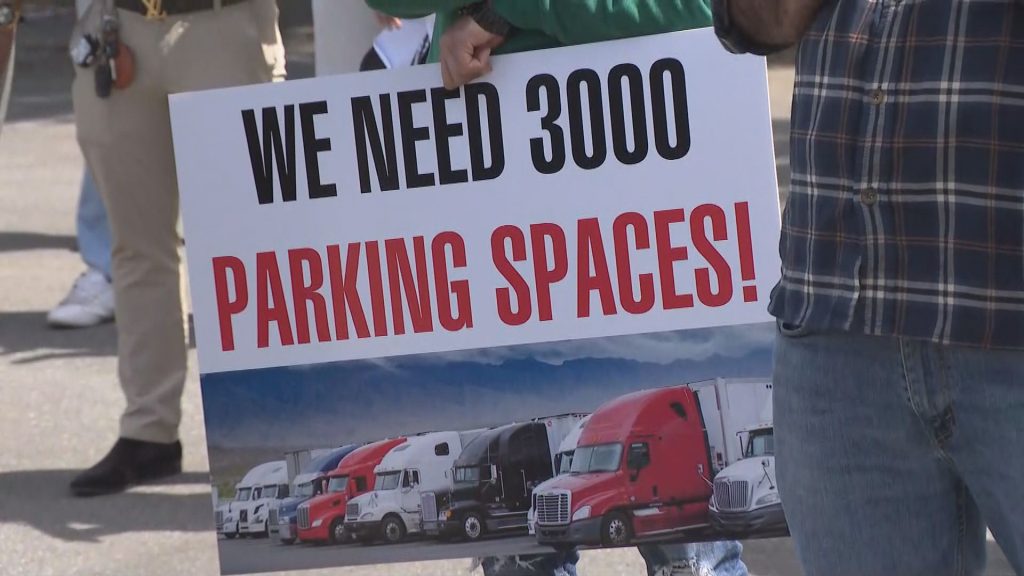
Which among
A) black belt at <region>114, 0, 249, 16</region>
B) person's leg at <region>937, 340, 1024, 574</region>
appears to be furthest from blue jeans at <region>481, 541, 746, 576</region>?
black belt at <region>114, 0, 249, 16</region>

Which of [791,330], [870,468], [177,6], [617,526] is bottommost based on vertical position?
[617,526]

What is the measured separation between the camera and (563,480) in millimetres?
2686

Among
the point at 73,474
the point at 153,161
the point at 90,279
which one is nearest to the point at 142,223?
the point at 153,161

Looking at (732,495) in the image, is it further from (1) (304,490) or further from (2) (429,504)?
(1) (304,490)

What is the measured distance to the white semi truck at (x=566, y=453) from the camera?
2686 mm

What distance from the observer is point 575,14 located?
2594 mm

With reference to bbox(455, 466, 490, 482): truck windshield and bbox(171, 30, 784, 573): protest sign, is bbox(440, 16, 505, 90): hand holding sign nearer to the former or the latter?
bbox(171, 30, 784, 573): protest sign

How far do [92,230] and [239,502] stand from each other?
4186mm

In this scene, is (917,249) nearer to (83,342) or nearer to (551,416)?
(551,416)

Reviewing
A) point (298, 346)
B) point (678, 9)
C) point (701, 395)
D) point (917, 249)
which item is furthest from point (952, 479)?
point (298, 346)

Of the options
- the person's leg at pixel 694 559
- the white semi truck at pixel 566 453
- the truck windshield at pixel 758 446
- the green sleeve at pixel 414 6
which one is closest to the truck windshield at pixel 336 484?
the white semi truck at pixel 566 453

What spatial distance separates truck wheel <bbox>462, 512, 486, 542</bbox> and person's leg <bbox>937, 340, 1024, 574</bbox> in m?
1.15

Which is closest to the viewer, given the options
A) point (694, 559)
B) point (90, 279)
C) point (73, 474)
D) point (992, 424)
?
point (992, 424)

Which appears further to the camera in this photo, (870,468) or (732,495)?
(732,495)
